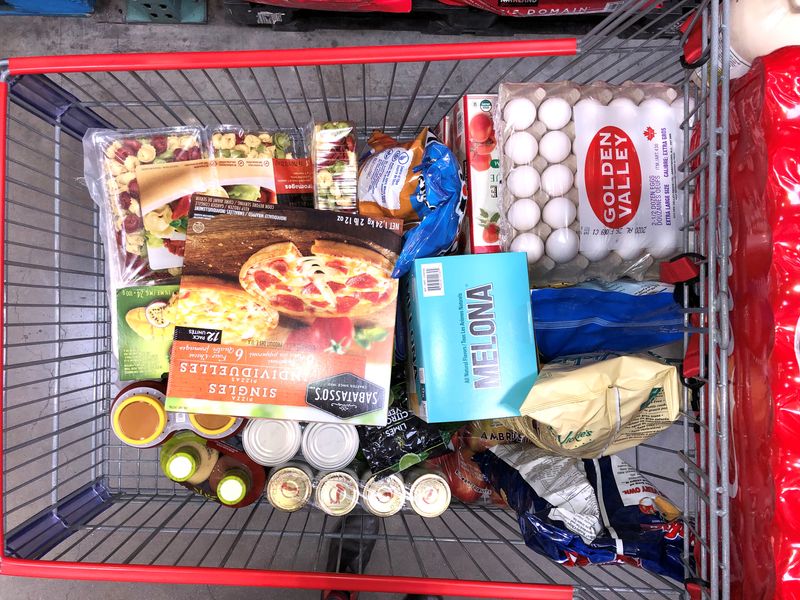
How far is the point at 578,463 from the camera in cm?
127

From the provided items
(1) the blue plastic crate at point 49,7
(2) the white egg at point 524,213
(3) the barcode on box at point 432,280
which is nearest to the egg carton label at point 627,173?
(2) the white egg at point 524,213

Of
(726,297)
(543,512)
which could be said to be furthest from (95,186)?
(726,297)

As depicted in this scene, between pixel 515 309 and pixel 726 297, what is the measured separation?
1.28ft

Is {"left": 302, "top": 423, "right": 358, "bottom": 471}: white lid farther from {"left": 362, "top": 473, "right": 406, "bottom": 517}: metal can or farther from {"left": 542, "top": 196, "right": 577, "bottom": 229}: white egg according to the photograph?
{"left": 542, "top": 196, "right": 577, "bottom": 229}: white egg

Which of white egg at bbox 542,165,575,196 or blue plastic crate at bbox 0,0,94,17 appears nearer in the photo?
white egg at bbox 542,165,575,196

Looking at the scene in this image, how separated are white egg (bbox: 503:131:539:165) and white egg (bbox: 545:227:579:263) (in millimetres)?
177

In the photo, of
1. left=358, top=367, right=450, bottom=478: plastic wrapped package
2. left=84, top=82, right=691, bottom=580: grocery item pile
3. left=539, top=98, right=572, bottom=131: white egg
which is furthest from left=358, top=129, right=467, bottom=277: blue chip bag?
left=358, top=367, right=450, bottom=478: plastic wrapped package

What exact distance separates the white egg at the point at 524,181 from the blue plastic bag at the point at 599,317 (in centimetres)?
22

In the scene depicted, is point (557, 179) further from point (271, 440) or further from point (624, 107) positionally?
point (271, 440)

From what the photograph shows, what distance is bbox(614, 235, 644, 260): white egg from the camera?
1210 mm

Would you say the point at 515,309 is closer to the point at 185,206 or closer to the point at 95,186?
the point at 185,206

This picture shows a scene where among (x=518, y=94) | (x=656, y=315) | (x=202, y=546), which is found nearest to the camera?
(x=656, y=315)

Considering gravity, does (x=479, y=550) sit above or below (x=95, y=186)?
below

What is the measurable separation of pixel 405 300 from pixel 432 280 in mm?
180
